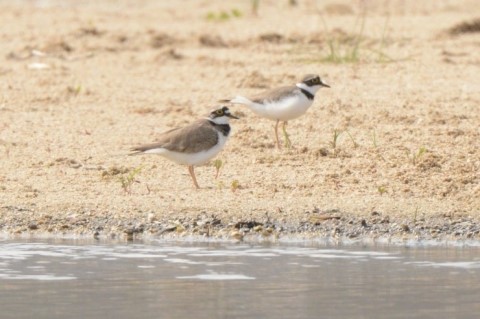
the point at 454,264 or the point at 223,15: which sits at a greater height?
the point at 223,15

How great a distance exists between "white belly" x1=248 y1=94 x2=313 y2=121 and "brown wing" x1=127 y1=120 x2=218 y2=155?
136 cm

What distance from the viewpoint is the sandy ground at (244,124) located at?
9.93 m

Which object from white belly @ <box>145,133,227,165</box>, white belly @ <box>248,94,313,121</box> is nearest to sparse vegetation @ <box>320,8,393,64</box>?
white belly @ <box>248,94,313,121</box>

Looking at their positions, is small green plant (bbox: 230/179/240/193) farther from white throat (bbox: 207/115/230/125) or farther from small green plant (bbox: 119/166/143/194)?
small green plant (bbox: 119/166/143/194)

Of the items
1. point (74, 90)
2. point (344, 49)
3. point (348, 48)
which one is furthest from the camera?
point (344, 49)

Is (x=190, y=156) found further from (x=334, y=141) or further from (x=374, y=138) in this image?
(x=374, y=138)

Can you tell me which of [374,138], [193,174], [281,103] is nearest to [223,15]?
[281,103]

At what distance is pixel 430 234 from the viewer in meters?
9.45

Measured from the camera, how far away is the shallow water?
24.0ft

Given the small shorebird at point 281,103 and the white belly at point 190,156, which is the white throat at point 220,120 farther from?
the small shorebird at point 281,103

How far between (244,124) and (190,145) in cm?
254

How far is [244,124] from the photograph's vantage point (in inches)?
513

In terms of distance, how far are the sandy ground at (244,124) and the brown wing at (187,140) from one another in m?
0.32

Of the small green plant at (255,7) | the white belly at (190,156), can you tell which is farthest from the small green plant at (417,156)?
the small green plant at (255,7)
